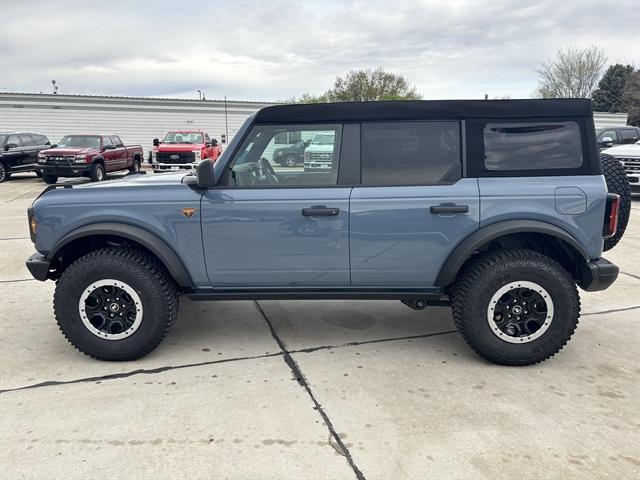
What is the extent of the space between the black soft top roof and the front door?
3.4 inches

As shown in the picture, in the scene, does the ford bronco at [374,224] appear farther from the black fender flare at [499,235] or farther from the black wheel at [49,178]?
the black wheel at [49,178]

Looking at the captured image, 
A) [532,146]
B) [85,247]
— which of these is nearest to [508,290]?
[532,146]

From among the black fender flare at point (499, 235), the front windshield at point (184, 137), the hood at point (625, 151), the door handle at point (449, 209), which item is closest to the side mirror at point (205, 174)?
the door handle at point (449, 209)

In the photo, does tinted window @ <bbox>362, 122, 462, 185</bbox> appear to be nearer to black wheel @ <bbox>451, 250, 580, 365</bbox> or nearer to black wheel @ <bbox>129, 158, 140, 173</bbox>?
black wheel @ <bbox>451, 250, 580, 365</bbox>

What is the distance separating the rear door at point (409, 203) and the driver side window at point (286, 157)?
0.81 feet

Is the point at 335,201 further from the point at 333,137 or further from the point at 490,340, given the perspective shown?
the point at 490,340

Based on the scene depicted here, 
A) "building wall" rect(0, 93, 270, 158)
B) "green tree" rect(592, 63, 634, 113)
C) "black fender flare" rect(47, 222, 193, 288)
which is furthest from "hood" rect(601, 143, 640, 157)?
"green tree" rect(592, 63, 634, 113)

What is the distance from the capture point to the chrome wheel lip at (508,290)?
3412 mm

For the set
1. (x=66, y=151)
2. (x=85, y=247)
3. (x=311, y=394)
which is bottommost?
(x=311, y=394)

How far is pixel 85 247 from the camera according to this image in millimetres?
3762

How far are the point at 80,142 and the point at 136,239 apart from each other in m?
15.5

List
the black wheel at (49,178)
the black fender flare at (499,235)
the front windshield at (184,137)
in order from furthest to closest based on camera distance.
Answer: the front windshield at (184,137) → the black wheel at (49,178) → the black fender flare at (499,235)

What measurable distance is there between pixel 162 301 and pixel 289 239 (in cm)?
102

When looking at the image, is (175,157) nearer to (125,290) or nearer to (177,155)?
(177,155)
